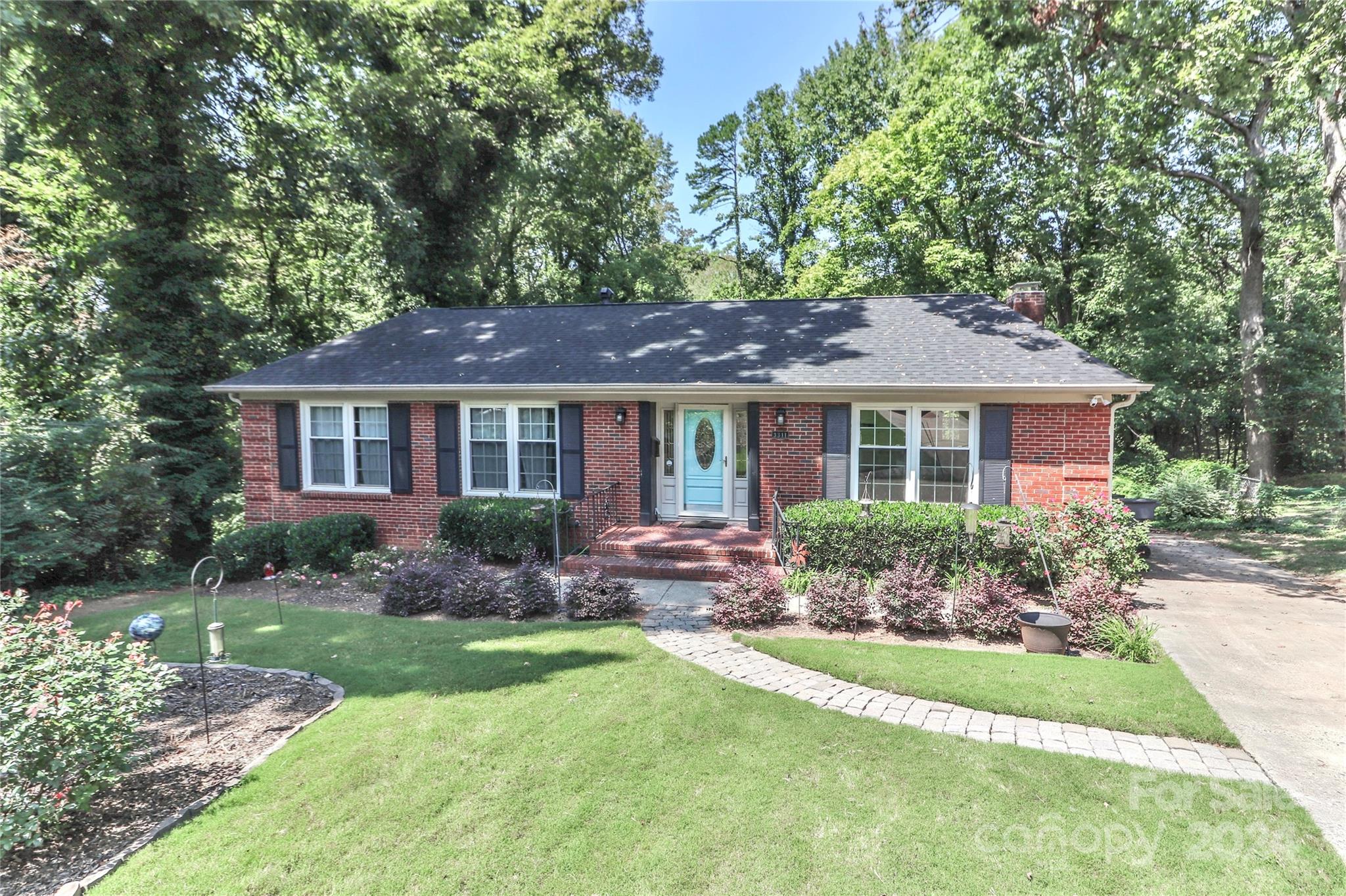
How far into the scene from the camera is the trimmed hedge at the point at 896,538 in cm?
823

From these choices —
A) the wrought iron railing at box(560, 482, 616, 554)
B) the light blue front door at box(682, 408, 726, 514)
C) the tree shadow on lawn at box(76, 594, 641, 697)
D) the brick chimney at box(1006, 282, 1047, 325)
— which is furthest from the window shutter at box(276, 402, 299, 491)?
the brick chimney at box(1006, 282, 1047, 325)

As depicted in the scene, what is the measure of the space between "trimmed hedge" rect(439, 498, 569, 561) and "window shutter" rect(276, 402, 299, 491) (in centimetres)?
374

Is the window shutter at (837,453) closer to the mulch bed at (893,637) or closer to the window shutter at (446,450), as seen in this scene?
the mulch bed at (893,637)

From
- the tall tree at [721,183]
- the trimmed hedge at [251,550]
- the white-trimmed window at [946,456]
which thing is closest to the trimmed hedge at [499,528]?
the trimmed hedge at [251,550]

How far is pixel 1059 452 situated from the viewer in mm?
9531

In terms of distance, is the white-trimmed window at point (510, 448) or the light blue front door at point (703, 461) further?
the white-trimmed window at point (510, 448)

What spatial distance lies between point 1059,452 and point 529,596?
7977 mm

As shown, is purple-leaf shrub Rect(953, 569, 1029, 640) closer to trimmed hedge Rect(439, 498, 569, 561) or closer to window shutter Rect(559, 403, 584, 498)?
trimmed hedge Rect(439, 498, 569, 561)

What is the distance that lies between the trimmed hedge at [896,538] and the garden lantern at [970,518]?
0.20 m

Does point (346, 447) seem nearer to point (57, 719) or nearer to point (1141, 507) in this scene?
point (57, 719)

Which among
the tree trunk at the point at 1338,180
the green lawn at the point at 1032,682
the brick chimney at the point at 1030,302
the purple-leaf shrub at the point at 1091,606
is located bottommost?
the green lawn at the point at 1032,682

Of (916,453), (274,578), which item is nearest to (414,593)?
(274,578)

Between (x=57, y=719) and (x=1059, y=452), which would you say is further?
(x=1059, y=452)

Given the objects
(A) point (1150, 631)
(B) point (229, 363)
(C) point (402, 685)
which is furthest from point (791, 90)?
(C) point (402, 685)
